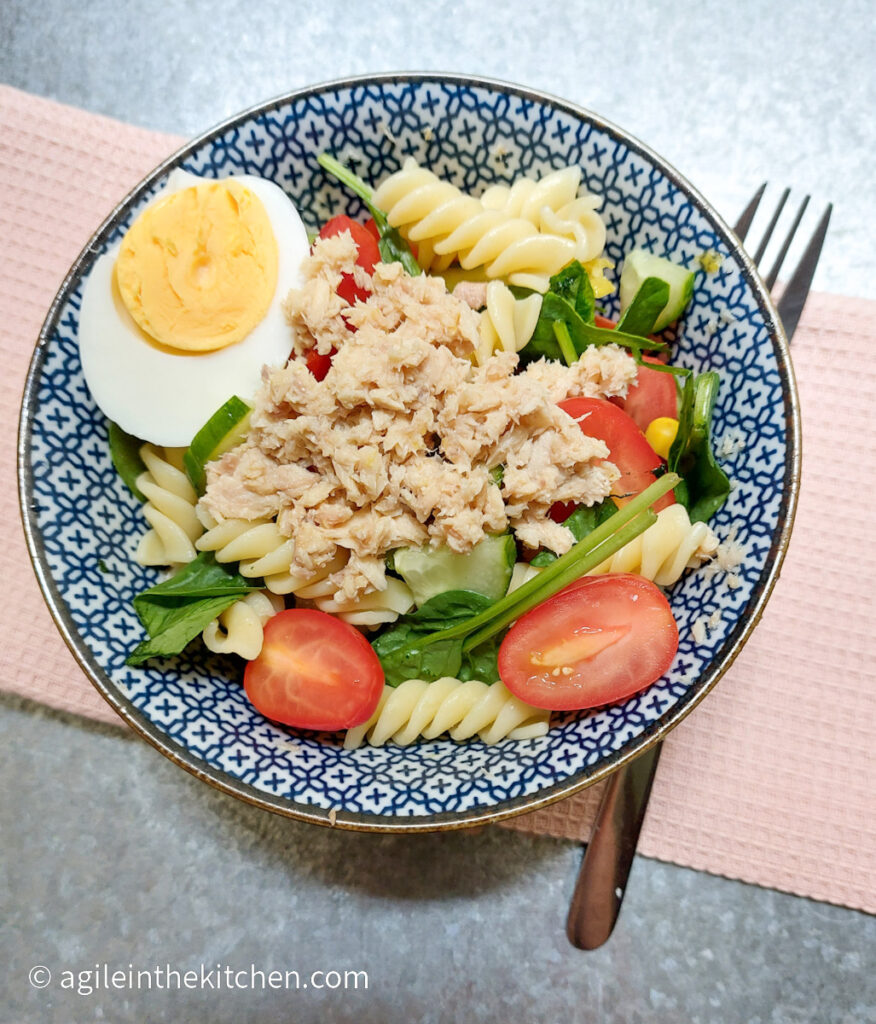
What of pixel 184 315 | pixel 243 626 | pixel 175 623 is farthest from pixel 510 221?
pixel 175 623

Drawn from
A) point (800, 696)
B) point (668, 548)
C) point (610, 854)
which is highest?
point (668, 548)

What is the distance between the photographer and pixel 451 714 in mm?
2189

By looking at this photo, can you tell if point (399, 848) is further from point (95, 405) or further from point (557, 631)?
point (95, 405)

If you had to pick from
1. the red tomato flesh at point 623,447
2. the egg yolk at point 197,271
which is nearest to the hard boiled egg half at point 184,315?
the egg yolk at point 197,271

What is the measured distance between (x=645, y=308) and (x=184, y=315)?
1.34m

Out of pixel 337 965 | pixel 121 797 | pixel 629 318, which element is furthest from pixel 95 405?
pixel 337 965

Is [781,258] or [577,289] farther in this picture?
[781,258]

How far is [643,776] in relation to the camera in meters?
2.43

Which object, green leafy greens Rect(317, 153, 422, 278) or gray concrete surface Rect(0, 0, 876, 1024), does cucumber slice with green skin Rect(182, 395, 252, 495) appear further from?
gray concrete surface Rect(0, 0, 876, 1024)

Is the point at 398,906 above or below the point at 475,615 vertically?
below

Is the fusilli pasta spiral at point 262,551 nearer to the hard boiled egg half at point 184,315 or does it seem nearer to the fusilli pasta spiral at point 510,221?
the hard boiled egg half at point 184,315

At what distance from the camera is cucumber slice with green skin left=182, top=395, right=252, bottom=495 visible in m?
2.21

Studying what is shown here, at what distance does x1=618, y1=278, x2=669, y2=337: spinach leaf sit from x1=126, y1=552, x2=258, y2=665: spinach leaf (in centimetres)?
137

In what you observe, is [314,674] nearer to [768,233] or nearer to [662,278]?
[662,278]
